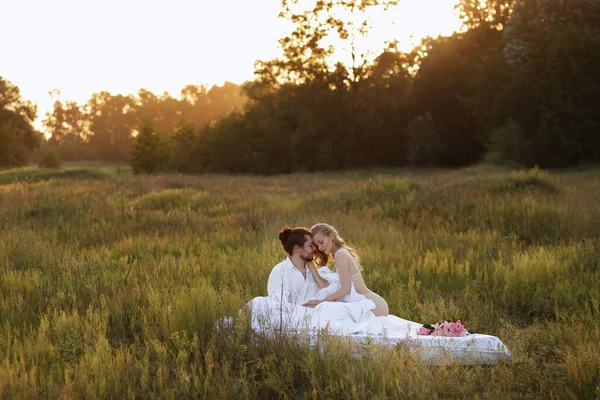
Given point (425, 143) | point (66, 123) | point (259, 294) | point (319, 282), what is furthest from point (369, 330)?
point (66, 123)

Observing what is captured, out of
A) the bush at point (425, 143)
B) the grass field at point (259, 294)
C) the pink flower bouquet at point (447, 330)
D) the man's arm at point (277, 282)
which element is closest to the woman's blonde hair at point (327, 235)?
the man's arm at point (277, 282)

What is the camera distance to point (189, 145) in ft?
174

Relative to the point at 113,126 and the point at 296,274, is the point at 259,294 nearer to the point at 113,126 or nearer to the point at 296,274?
the point at 296,274

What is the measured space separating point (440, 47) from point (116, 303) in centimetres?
4691

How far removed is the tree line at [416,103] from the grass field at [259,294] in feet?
81.1

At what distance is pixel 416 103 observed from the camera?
4897cm

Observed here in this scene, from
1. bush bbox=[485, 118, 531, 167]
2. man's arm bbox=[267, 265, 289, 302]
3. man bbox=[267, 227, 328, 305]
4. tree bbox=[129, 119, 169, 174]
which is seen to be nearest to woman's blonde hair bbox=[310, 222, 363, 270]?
man bbox=[267, 227, 328, 305]

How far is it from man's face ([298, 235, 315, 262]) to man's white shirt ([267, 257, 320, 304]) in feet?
0.52

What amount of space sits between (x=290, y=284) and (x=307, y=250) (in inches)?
16.5

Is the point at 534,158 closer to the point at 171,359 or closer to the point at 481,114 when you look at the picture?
the point at 481,114

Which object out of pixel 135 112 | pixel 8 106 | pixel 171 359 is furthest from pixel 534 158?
pixel 135 112

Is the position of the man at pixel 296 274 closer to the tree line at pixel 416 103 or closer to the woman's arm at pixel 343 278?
the woman's arm at pixel 343 278

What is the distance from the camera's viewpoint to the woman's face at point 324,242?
671 centimetres

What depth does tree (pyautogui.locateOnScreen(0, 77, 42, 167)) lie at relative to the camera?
57125 mm
